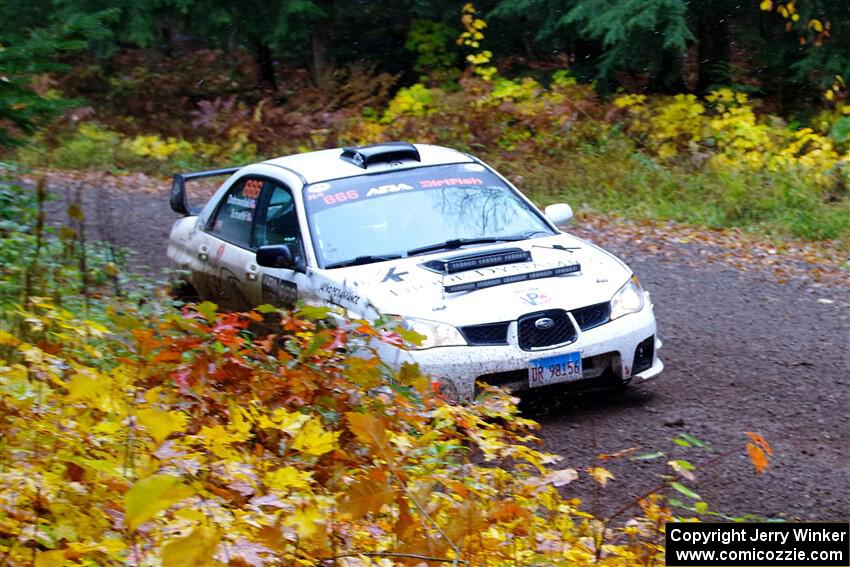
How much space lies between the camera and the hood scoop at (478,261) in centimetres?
701

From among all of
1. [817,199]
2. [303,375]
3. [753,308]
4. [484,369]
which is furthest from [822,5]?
[303,375]

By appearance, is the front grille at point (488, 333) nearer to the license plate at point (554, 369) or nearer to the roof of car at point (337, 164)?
the license plate at point (554, 369)

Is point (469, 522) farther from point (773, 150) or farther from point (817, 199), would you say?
point (773, 150)

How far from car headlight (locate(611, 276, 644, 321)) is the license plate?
0.46 meters

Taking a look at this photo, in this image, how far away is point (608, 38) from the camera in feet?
54.6

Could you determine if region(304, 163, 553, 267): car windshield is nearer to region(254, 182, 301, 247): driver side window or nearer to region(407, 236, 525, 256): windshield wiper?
region(407, 236, 525, 256): windshield wiper

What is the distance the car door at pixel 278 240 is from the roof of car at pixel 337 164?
21cm

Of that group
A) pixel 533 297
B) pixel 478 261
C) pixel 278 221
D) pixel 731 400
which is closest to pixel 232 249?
pixel 278 221

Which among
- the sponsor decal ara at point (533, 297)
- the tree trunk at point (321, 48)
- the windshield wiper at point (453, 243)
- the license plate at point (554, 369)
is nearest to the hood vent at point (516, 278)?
the sponsor decal ara at point (533, 297)

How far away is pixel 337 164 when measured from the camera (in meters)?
8.40

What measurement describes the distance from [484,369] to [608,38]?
11.2 m

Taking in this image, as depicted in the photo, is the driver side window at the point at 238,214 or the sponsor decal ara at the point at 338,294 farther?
the driver side window at the point at 238,214

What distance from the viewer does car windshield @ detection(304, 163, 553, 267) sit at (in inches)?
298

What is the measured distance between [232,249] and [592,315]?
3109mm
